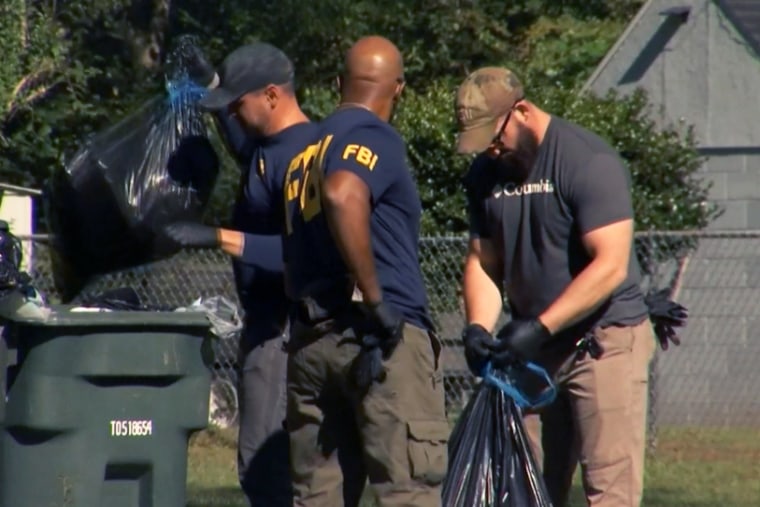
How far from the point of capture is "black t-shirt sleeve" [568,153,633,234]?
530 centimetres

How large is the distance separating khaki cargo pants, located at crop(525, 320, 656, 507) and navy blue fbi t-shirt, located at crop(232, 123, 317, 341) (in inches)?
40.9

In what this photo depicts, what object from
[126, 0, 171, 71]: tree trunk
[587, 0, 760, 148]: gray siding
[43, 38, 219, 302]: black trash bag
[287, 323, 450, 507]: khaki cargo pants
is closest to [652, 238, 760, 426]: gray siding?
[587, 0, 760, 148]: gray siding

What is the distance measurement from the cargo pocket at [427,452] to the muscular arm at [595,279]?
0.57 meters

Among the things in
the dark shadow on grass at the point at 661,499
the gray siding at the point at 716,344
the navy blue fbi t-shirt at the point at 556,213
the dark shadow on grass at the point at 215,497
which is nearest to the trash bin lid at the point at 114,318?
the navy blue fbi t-shirt at the point at 556,213

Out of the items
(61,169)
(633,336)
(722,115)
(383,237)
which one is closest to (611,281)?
(633,336)

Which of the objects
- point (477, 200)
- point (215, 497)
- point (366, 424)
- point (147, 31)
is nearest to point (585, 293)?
point (477, 200)

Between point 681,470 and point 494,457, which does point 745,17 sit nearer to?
point 681,470

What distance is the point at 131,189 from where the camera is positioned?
5797 millimetres

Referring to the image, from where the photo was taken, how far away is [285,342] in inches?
230

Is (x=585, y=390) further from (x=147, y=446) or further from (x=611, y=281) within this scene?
(x=147, y=446)

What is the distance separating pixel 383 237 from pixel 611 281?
80 centimetres

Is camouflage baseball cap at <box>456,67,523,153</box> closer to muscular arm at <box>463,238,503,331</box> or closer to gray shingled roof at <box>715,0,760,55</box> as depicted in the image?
muscular arm at <box>463,238,503,331</box>

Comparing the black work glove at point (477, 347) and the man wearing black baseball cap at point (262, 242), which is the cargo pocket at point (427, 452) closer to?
the black work glove at point (477, 347)

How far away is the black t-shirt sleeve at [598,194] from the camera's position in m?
5.30
